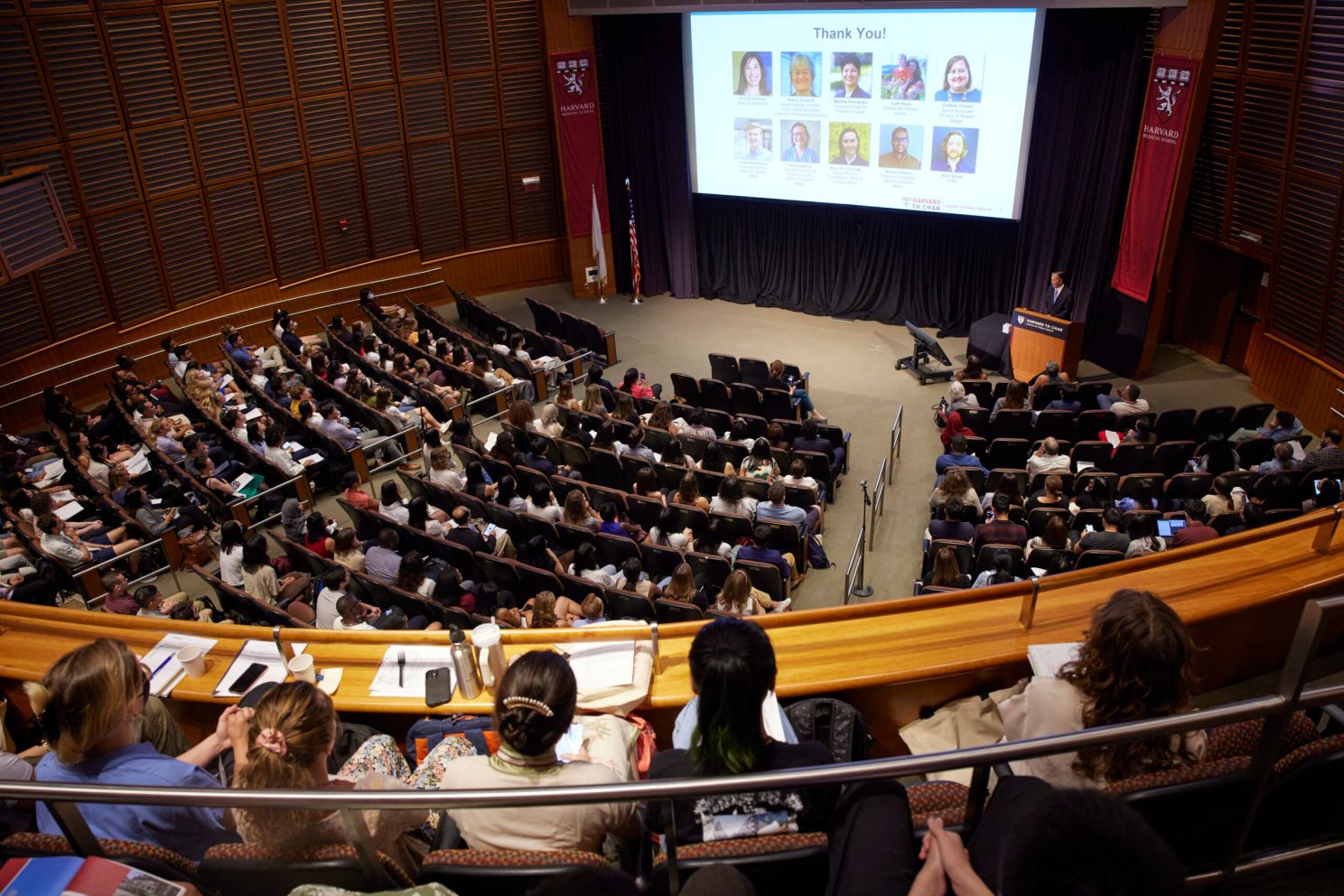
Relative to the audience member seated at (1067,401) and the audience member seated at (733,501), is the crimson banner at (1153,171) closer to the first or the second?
the audience member seated at (1067,401)

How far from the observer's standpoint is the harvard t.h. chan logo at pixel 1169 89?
941cm

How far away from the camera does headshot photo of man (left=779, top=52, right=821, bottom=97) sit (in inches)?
475

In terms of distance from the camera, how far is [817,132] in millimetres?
12484

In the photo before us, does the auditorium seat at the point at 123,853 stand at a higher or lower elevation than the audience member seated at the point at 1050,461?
higher

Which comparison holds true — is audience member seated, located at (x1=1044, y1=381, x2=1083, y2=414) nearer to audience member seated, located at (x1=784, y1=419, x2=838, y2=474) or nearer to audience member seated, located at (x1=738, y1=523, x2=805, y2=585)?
audience member seated, located at (x1=784, y1=419, x2=838, y2=474)

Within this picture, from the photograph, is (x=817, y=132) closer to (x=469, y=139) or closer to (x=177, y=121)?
(x=469, y=139)

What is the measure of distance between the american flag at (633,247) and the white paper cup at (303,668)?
11.3m

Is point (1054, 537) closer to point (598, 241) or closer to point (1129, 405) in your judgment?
point (1129, 405)

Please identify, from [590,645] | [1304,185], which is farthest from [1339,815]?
[1304,185]

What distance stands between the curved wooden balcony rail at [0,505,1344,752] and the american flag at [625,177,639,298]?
10926mm

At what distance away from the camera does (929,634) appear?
3.38 m

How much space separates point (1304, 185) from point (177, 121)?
1287 cm

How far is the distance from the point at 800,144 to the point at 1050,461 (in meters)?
6.69

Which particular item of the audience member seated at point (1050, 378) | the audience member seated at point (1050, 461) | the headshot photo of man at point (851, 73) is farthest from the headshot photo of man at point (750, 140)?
the audience member seated at point (1050, 461)
